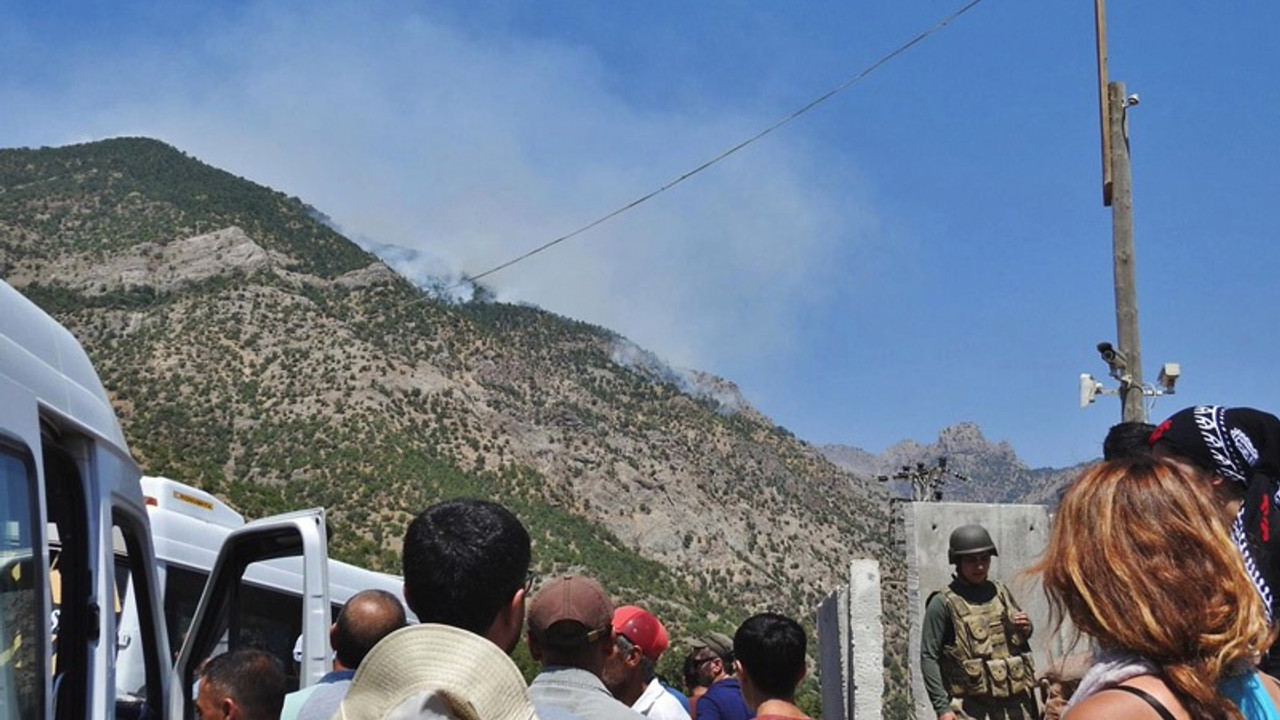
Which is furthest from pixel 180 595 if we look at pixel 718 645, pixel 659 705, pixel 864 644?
pixel 864 644

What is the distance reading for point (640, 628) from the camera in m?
5.21

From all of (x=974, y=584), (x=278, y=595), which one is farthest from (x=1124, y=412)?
(x=278, y=595)

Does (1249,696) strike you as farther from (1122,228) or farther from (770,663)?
(1122,228)

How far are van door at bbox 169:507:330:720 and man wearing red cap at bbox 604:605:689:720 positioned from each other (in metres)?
1.67

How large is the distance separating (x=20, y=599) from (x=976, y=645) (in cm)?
471

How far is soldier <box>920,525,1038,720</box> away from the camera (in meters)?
6.93

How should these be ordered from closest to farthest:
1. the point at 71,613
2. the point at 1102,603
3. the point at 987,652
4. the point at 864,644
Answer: the point at 1102,603
the point at 71,613
the point at 987,652
the point at 864,644

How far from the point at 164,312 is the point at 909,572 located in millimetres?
Answer: 67832

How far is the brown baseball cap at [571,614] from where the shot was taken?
3.49 m

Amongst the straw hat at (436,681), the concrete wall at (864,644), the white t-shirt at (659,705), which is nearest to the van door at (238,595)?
the white t-shirt at (659,705)

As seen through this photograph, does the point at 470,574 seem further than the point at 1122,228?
No

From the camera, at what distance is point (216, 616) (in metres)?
6.88

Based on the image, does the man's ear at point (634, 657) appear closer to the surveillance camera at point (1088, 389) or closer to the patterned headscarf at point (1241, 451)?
the patterned headscarf at point (1241, 451)

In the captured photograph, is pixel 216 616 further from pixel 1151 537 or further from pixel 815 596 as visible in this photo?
pixel 815 596
